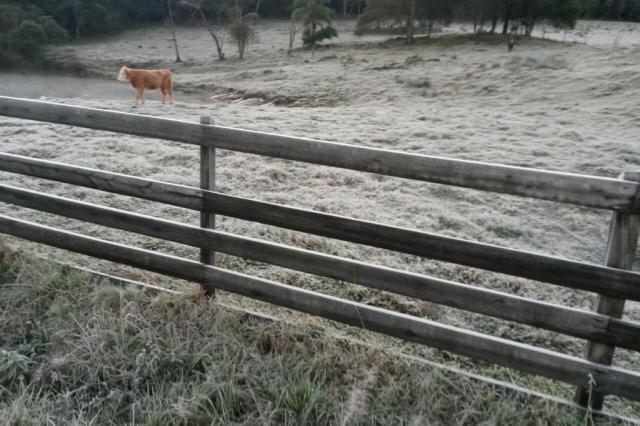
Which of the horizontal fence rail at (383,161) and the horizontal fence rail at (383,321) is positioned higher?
the horizontal fence rail at (383,161)

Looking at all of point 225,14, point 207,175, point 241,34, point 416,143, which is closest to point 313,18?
point 241,34

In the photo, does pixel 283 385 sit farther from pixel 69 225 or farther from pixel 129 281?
pixel 69 225

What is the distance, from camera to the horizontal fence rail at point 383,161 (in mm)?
2469

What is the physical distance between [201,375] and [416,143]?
7973 millimetres

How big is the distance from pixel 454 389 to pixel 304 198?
4179 millimetres

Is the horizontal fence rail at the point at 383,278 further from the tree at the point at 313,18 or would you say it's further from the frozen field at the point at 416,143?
the tree at the point at 313,18

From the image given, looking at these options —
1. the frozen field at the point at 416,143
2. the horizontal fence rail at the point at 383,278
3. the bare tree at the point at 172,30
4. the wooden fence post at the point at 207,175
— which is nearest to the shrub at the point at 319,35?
the bare tree at the point at 172,30

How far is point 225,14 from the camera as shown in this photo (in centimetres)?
4791

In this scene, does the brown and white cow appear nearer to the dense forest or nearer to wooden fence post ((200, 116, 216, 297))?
wooden fence post ((200, 116, 216, 297))

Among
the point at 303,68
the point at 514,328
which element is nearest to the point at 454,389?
the point at 514,328

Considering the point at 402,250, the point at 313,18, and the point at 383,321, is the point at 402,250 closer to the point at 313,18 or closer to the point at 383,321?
the point at 383,321

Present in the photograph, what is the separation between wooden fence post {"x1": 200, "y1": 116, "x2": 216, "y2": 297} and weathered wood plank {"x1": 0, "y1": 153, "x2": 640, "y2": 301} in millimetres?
79

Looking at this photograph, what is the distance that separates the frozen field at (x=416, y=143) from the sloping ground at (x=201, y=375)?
0.72 metres

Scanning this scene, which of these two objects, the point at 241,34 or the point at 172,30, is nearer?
the point at 241,34
